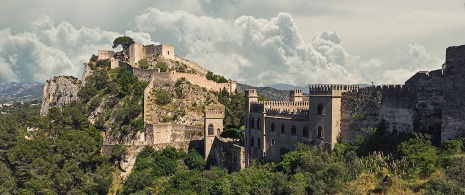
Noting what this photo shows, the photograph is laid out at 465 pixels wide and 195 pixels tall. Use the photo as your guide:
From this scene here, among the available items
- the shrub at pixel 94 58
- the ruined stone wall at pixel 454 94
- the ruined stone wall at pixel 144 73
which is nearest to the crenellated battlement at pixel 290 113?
the ruined stone wall at pixel 454 94

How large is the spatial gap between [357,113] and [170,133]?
103ft

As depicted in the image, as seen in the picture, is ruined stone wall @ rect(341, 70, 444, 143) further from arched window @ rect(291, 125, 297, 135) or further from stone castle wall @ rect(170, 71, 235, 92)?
stone castle wall @ rect(170, 71, 235, 92)

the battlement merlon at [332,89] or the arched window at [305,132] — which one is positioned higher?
the battlement merlon at [332,89]

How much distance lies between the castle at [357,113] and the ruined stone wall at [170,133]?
13.0 meters

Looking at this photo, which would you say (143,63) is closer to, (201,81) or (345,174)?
(201,81)

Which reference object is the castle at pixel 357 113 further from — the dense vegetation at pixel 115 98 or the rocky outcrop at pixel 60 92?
the rocky outcrop at pixel 60 92

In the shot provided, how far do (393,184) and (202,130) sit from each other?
3447 cm

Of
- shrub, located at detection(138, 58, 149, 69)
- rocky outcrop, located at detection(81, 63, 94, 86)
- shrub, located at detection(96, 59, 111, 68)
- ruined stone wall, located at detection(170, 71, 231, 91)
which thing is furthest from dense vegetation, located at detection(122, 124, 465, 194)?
shrub, located at detection(96, 59, 111, 68)

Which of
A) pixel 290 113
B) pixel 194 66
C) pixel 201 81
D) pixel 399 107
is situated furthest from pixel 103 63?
pixel 399 107

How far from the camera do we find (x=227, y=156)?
51.4 meters

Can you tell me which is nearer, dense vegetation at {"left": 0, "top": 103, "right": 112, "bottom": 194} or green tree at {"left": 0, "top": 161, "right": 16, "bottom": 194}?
green tree at {"left": 0, "top": 161, "right": 16, "bottom": 194}

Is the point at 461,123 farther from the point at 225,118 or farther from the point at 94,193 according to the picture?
the point at 94,193

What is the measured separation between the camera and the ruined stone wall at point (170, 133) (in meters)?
59.7

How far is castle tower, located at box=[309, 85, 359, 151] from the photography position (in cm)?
3750
